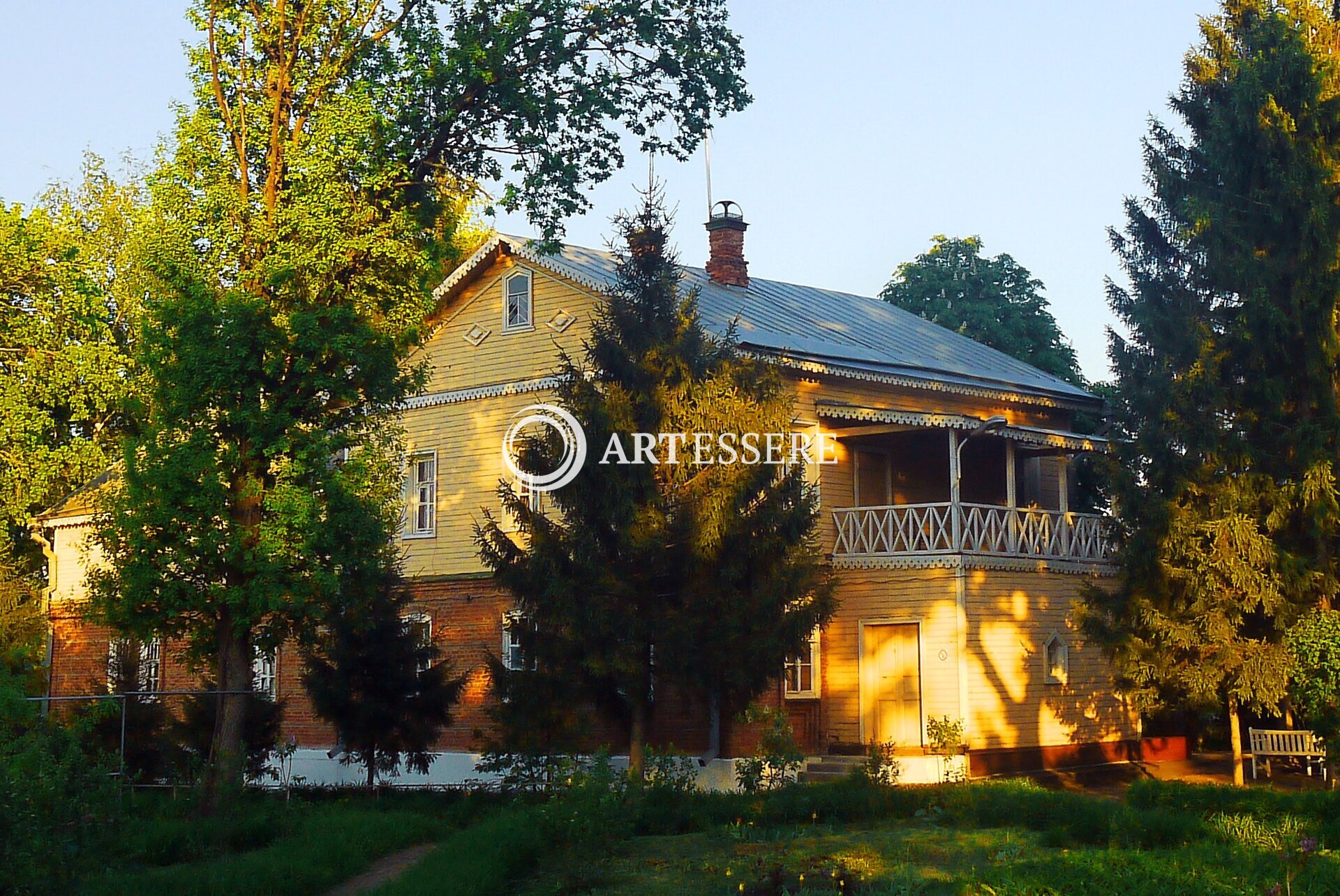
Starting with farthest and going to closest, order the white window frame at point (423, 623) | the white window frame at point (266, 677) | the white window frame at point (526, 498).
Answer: the white window frame at point (266, 677)
the white window frame at point (526, 498)
the white window frame at point (423, 623)

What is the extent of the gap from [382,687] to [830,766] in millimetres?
6981

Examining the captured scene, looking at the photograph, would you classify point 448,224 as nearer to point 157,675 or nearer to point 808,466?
point 808,466

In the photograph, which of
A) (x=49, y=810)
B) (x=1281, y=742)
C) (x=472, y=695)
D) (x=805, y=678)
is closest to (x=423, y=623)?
(x=472, y=695)

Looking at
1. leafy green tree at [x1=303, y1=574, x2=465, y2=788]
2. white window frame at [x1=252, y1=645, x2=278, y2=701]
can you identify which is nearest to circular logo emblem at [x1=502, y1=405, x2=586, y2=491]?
leafy green tree at [x1=303, y1=574, x2=465, y2=788]

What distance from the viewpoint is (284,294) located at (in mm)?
17844

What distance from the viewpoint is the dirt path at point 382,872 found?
12.2m

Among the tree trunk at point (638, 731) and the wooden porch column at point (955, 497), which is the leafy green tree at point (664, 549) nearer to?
the tree trunk at point (638, 731)

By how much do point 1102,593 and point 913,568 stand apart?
2922mm

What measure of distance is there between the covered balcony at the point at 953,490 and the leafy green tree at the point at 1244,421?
4.89 feet

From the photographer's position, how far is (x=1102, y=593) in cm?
2105

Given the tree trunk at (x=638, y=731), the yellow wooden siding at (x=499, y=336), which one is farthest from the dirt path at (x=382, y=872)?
the yellow wooden siding at (x=499, y=336)

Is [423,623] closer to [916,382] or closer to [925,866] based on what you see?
[916,382]

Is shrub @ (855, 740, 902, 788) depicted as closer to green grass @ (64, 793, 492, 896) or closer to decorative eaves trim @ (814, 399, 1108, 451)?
green grass @ (64, 793, 492, 896)

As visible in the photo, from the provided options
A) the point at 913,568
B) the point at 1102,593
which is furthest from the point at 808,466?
the point at 1102,593
